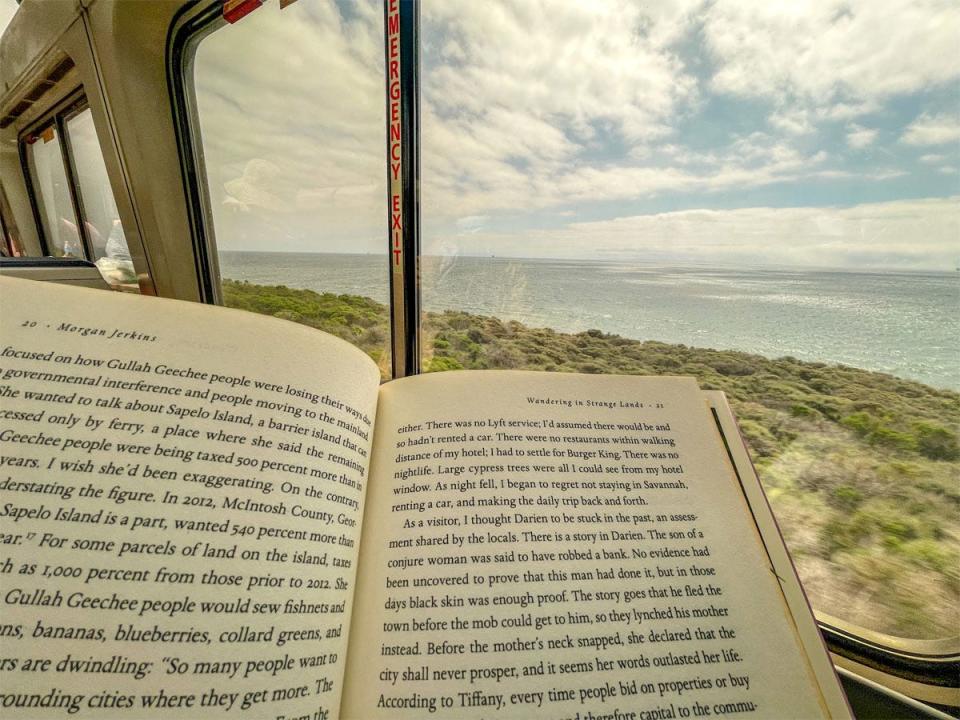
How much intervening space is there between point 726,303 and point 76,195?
3.71m

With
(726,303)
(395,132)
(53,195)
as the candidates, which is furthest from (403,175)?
(53,195)

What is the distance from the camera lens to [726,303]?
117cm

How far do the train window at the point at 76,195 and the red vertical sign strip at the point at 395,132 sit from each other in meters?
1.49

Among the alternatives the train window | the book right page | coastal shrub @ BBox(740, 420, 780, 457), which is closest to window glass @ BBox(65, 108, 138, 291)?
the train window

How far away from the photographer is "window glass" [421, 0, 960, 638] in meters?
0.78

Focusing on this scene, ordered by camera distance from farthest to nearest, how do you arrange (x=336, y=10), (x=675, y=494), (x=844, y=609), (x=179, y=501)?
(x=336, y=10) → (x=844, y=609) → (x=675, y=494) → (x=179, y=501)

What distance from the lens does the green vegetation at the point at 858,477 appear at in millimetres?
757

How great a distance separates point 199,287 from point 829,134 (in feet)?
8.02

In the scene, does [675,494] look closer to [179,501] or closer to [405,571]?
[405,571]

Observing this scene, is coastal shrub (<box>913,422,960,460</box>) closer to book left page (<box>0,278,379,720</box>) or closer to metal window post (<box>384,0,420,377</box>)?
book left page (<box>0,278,379,720</box>)

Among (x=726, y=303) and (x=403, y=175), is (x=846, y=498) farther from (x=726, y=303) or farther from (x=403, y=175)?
(x=403, y=175)

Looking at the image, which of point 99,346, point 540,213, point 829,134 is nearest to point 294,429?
point 99,346

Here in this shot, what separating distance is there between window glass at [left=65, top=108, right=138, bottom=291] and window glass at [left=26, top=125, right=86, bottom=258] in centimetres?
27

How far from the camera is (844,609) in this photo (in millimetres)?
803
